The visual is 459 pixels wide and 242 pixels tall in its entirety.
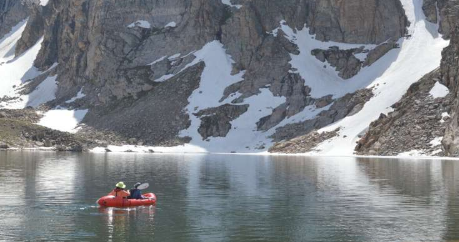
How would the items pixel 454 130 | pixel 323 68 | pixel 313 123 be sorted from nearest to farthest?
pixel 454 130
pixel 313 123
pixel 323 68

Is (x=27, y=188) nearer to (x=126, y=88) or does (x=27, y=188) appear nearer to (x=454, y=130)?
(x=454, y=130)

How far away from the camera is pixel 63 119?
183000 millimetres

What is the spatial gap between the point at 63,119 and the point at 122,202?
144 metres

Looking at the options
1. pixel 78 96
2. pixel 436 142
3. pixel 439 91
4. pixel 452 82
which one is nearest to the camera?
pixel 436 142

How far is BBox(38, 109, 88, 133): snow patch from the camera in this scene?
6923 inches

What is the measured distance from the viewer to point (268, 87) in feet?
547

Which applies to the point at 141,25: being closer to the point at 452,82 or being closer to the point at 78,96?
the point at 78,96

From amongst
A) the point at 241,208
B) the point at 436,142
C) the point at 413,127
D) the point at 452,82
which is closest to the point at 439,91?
the point at 452,82

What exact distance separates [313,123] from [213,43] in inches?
2040

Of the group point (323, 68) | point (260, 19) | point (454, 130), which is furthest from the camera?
point (260, 19)

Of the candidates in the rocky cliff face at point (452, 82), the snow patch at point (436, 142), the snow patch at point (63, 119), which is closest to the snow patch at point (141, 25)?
the snow patch at point (63, 119)

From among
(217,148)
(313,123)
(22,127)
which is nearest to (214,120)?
(217,148)

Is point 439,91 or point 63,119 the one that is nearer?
point 439,91

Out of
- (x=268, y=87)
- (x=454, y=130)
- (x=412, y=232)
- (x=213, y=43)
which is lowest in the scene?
(x=412, y=232)
